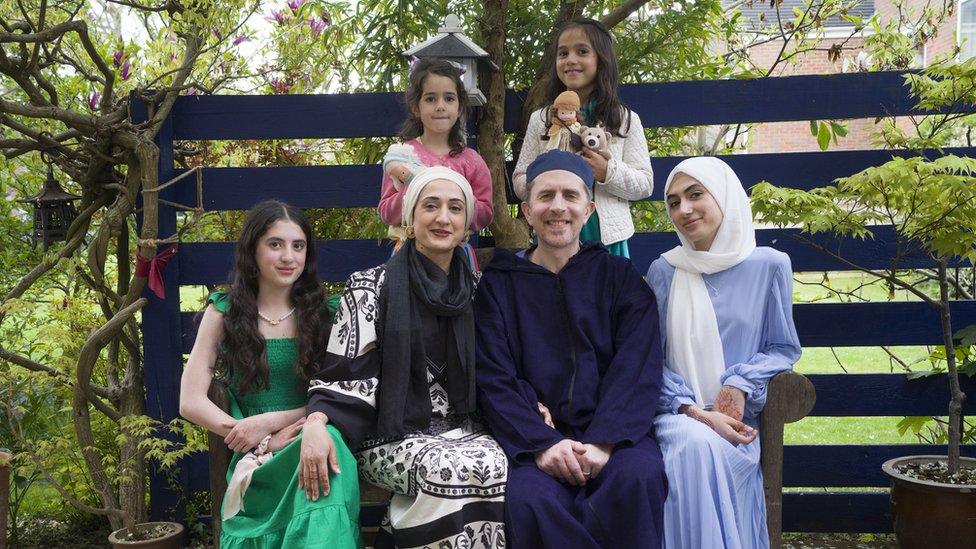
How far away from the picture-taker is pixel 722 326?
3.17m

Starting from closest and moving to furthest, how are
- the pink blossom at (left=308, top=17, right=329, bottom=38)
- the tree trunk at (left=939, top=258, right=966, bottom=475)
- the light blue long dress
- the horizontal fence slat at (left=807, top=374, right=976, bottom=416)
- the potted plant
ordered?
the light blue long dress < the potted plant < the tree trunk at (left=939, top=258, right=966, bottom=475) < the horizontal fence slat at (left=807, top=374, right=976, bottom=416) < the pink blossom at (left=308, top=17, right=329, bottom=38)

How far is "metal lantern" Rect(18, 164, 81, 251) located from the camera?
12.9 ft

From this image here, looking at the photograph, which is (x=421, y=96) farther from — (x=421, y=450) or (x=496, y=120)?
(x=421, y=450)

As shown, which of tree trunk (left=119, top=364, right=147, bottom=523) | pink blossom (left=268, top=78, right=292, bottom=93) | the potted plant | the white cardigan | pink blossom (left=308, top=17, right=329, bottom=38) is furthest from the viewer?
pink blossom (left=268, top=78, right=292, bottom=93)

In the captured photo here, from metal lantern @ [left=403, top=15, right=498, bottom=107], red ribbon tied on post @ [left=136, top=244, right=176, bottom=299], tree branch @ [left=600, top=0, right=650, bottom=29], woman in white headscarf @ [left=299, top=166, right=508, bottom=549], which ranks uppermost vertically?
tree branch @ [left=600, top=0, right=650, bottom=29]

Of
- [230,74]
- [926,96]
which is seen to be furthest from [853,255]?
[230,74]

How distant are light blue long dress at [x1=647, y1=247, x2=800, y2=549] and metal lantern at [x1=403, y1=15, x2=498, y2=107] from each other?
1.11 m

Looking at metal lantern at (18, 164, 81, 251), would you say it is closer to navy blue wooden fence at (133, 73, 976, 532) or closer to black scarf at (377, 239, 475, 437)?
navy blue wooden fence at (133, 73, 976, 532)

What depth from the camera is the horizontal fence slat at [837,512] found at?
13.8 feet

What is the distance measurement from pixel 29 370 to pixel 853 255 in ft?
12.2

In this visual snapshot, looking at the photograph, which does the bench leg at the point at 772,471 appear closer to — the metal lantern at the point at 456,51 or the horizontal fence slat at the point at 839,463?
the horizontal fence slat at the point at 839,463

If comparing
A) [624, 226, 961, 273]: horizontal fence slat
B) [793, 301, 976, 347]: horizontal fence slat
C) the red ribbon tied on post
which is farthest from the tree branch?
the red ribbon tied on post

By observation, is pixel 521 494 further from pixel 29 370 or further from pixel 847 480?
pixel 29 370

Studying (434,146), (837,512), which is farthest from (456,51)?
(837,512)
